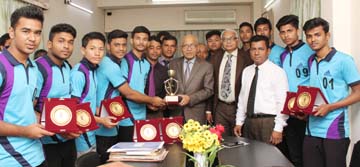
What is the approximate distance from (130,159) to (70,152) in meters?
A: 0.63

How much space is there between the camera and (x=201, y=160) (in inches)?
64.7

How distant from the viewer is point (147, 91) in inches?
132

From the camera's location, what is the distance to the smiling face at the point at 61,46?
238cm

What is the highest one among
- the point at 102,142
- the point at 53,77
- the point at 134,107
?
the point at 53,77

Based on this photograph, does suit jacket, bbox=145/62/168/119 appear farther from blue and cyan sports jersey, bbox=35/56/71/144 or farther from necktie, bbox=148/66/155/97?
blue and cyan sports jersey, bbox=35/56/71/144

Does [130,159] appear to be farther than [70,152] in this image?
No

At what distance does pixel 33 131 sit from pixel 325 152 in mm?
1995

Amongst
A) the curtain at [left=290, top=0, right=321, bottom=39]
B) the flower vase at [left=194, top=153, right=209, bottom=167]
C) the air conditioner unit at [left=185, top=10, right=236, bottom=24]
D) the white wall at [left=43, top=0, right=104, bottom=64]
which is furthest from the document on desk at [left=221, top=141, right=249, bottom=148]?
the air conditioner unit at [left=185, top=10, right=236, bottom=24]

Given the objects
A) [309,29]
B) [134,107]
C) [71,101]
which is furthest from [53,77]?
[309,29]

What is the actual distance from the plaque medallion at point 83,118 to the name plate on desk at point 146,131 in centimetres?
34

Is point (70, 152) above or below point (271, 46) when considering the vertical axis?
below

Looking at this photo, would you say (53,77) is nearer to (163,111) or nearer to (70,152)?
(70,152)

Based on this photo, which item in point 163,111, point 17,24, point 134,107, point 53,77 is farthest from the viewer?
point 163,111

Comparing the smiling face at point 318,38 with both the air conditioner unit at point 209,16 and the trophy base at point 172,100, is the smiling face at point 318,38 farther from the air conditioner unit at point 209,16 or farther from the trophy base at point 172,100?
the air conditioner unit at point 209,16
